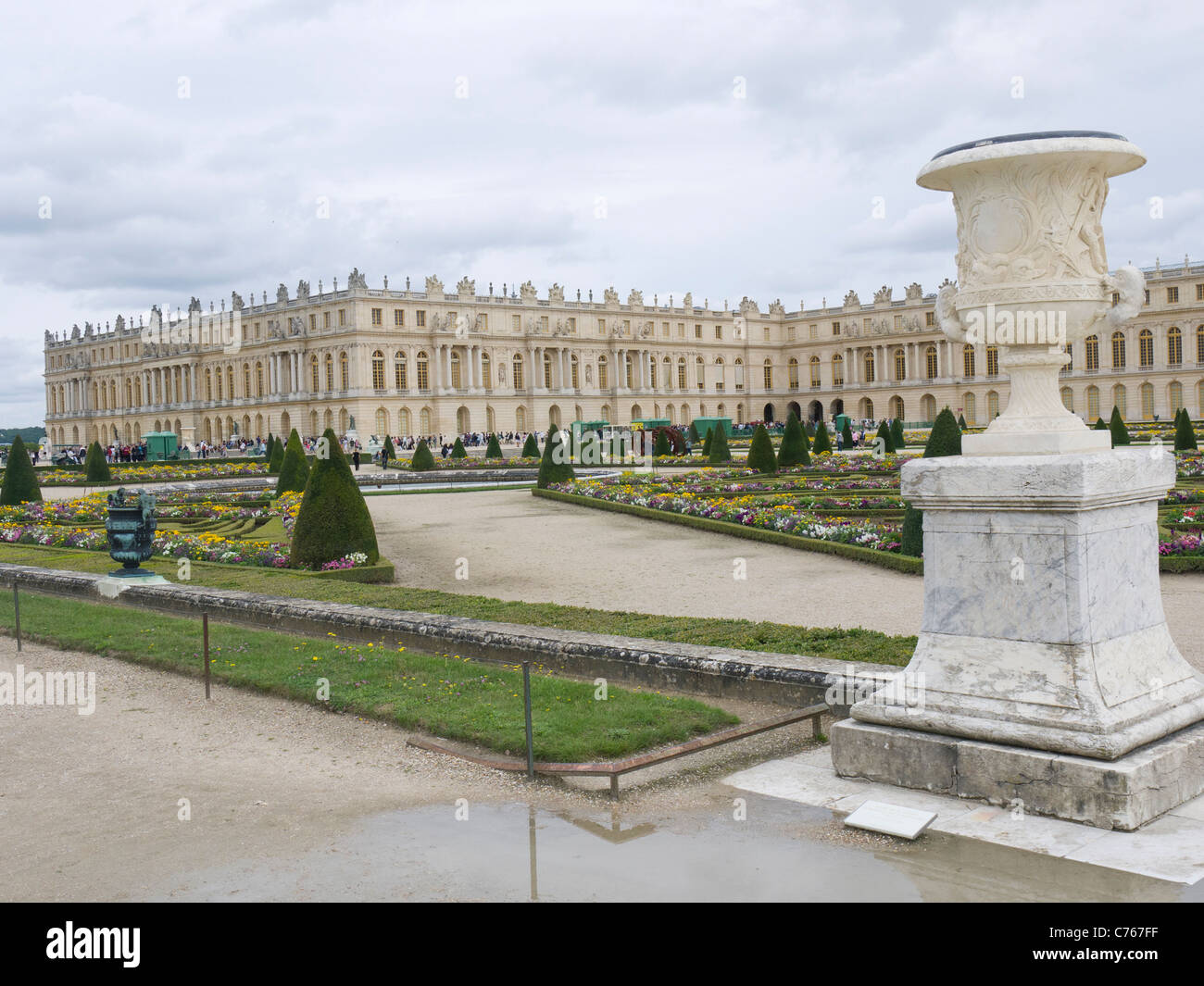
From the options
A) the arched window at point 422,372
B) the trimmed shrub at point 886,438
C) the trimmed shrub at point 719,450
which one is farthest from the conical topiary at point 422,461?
the arched window at point 422,372

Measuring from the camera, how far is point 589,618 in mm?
7762

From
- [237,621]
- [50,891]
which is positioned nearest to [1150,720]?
[50,891]

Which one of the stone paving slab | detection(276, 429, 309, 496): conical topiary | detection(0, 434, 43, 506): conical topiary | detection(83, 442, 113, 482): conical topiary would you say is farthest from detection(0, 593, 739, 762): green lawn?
detection(83, 442, 113, 482): conical topiary

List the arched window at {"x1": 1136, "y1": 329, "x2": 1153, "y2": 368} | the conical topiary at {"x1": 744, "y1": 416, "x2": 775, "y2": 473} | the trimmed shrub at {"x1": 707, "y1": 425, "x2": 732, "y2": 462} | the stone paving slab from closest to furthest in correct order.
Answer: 1. the stone paving slab
2. the conical topiary at {"x1": 744, "y1": 416, "x2": 775, "y2": 473}
3. the trimmed shrub at {"x1": 707, "y1": 425, "x2": 732, "y2": 462}
4. the arched window at {"x1": 1136, "y1": 329, "x2": 1153, "y2": 368}

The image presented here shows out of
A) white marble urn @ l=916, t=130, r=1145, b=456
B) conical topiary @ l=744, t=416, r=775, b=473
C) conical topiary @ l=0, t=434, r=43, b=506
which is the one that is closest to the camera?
white marble urn @ l=916, t=130, r=1145, b=456

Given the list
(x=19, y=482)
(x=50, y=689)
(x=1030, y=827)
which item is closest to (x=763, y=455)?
(x=19, y=482)

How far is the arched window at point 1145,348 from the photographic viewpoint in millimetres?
60250

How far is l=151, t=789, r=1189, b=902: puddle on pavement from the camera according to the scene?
333cm

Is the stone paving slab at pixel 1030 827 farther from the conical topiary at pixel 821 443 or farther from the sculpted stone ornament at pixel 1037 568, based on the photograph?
the conical topiary at pixel 821 443

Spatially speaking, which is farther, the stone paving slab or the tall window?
the tall window

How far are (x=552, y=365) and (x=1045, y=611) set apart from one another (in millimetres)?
62545

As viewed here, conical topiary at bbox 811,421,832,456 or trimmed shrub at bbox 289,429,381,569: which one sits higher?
conical topiary at bbox 811,421,832,456

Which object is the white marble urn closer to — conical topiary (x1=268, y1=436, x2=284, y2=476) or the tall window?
conical topiary (x1=268, y1=436, x2=284, y2=476)
